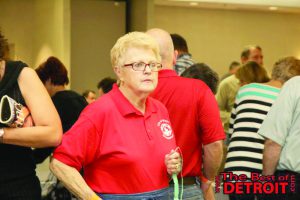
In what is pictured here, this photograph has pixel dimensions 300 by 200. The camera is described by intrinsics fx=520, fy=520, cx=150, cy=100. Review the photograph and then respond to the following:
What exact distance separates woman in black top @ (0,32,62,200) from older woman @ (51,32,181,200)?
89 mm

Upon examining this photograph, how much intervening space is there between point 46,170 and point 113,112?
11.8 feet

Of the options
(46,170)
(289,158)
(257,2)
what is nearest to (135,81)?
(289,158)

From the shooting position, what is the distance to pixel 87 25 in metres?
7.74

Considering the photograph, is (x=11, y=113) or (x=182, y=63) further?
(x=182, y=63)

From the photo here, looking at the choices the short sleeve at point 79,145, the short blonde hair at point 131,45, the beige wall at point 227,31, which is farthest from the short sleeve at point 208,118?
the beige wall at point 227,31

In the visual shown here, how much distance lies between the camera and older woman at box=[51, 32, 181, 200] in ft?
6.00

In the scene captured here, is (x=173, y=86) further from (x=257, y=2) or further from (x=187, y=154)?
(x=257, y=2)

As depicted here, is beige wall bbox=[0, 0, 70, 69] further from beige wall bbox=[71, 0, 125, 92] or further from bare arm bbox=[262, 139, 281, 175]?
bare arm bbox=[262, 139, 281, 175]

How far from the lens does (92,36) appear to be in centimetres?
778

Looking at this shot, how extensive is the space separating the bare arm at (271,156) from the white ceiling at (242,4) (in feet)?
17.2

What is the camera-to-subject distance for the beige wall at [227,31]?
332 inches

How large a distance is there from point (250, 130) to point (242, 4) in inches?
203

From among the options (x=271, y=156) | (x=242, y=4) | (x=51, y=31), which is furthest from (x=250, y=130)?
(x=242, y=4)

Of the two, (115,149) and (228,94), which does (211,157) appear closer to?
(115,149)
